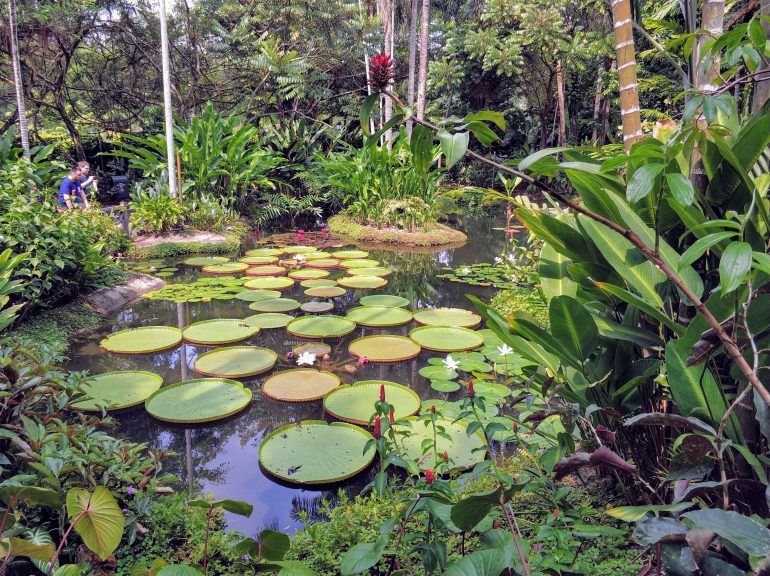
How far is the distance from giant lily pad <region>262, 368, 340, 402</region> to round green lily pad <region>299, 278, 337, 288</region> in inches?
82.1

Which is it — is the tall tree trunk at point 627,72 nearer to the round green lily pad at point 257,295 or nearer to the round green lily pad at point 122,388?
the round green lily pad at point 122,388

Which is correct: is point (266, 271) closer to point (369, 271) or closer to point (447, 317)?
point (369, 271)

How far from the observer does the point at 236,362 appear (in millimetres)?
3426

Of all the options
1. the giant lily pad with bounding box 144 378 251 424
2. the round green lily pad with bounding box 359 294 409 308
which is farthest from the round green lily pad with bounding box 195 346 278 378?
the round green lily pad with bounding box 359 294 409 308

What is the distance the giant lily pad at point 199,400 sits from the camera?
2742 millimetres

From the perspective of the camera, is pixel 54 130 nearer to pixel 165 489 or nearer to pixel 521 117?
pixel 521 117

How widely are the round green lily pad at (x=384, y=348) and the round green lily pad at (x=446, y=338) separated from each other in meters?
0.13

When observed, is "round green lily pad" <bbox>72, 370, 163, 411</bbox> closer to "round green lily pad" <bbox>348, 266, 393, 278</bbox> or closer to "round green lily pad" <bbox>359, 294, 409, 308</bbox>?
"round green lily pad" <bbox>359, 294, 409, 308</bbox>

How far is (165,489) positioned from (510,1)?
14659 mm

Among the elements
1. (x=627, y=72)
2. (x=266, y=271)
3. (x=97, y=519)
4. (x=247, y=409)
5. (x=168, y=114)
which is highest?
(x=168, y=114)

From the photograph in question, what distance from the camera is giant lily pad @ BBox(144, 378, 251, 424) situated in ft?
9.00

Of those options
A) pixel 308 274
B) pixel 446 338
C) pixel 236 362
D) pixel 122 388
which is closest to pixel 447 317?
pixel 446 338

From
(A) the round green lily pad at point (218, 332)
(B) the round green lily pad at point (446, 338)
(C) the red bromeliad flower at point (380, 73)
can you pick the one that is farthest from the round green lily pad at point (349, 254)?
(C) the red bromeliad flower at point (380, 73)

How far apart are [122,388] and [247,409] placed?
779 millimetres
